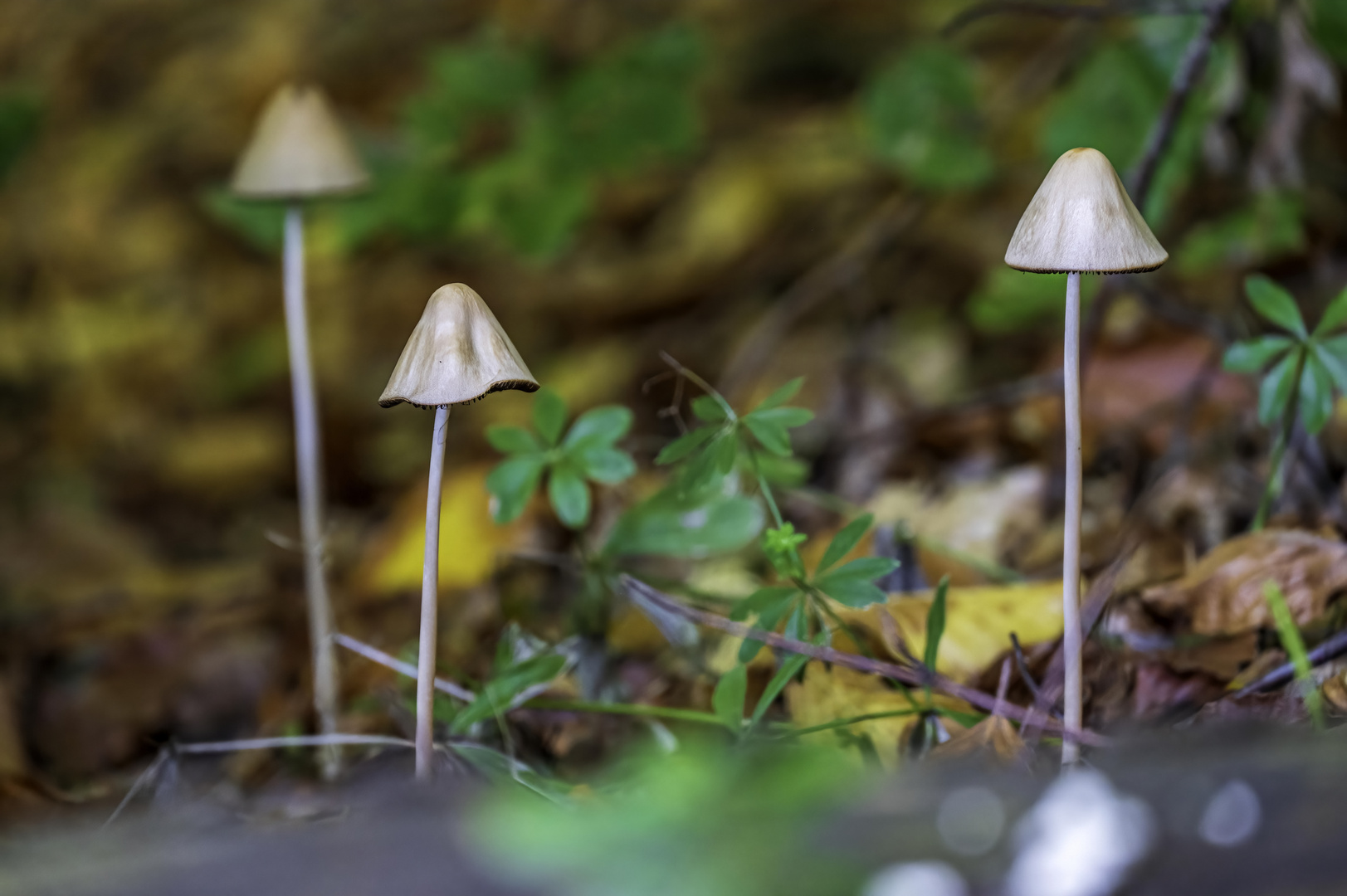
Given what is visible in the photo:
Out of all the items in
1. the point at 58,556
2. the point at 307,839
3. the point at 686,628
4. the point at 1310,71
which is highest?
the point at 1310,71

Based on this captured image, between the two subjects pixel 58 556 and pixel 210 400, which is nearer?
pixel 58 556

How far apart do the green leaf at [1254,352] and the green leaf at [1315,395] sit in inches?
1.7

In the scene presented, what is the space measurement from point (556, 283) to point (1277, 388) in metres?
2.70

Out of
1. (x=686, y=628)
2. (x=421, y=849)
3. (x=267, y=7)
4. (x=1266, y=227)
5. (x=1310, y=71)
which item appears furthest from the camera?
(x=267, y=7)

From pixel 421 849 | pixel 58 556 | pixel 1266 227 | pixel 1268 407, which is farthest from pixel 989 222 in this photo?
pixel 421 849

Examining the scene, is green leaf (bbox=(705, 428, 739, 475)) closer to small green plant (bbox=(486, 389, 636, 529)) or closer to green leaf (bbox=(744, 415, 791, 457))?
green leaf (bbox=(744, 415, 791, 457))

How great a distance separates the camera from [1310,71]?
209cm

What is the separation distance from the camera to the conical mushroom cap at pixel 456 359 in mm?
1112

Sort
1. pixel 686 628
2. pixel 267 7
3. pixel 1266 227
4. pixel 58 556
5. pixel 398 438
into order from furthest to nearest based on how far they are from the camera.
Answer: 1. pixel 267 7
2. pixel 398 438
3. pixel 58 556
4. pixel 1266 227
5. pixel 686 628

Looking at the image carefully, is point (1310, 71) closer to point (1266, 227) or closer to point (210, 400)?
point (1266, 227)

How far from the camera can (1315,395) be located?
4.92 feet

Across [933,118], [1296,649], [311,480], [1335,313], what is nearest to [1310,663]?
[1296,649]

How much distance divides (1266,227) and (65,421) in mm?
3444

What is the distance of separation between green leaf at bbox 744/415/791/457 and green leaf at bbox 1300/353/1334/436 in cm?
69
